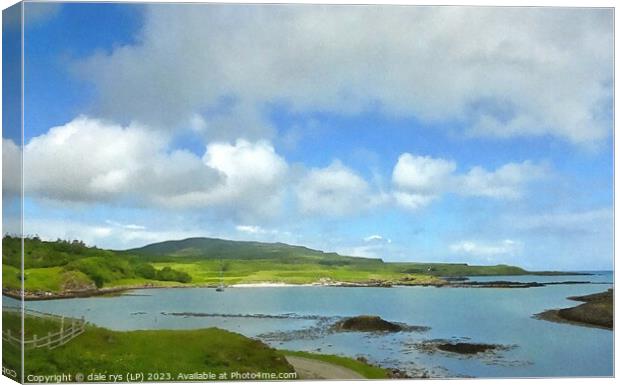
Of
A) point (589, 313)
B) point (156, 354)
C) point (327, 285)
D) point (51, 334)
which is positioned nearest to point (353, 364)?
point (327, 285)

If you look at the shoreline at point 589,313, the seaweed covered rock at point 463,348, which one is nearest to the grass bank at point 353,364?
the seaweed covered rock at point 463,348

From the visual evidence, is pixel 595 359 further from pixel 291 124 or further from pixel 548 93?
pixel 291 124

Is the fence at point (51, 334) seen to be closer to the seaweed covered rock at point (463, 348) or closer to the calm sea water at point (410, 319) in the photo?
the calm sea water at point (410, 319)

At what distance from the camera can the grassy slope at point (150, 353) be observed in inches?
490

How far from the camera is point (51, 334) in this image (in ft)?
40.9

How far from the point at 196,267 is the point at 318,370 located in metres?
2.30

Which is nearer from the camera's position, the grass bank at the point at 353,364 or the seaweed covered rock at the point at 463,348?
the grass bank at the point at 353,364

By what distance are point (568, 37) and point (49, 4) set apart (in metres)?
7.52

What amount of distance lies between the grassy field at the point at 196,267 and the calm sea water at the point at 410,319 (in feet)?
0.57

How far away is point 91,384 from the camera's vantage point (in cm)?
1250

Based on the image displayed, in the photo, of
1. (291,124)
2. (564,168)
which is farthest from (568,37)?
(291,124)

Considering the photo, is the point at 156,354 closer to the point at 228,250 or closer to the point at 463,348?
the point at 228,250

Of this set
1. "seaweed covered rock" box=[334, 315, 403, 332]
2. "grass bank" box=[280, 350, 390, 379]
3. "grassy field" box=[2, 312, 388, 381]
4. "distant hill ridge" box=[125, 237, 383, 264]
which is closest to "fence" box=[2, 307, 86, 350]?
"grassy field" box=[2, 312, 388, 381]

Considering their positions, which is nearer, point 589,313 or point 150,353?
point 150,353
